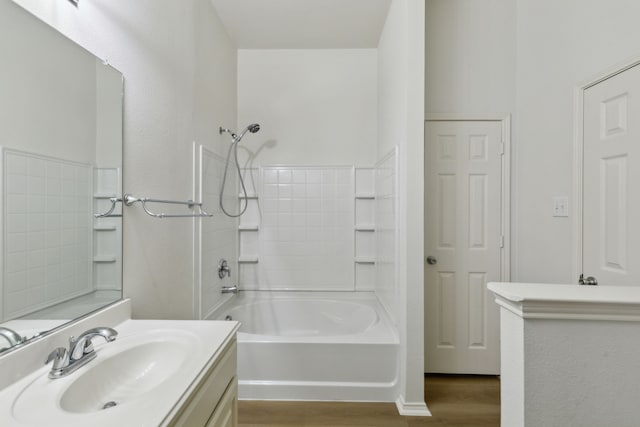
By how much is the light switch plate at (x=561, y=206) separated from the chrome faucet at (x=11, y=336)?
2584mm

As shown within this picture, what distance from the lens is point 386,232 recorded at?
2.32m

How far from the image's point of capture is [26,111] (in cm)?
89

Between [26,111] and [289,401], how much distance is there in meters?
1.97

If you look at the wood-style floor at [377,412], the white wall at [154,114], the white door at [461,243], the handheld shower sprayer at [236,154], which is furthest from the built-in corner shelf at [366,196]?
the wood-style floor at [377,412]

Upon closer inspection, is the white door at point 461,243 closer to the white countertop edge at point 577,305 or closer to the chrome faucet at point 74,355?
the white countertop edge at point 577,305

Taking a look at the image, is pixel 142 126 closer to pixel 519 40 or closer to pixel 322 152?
pixel 322 152

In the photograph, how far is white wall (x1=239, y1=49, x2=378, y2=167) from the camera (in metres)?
2.84

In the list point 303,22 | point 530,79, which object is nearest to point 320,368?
point 530,79

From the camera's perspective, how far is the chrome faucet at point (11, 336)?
82 centimetres

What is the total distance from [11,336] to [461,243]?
7.87ft

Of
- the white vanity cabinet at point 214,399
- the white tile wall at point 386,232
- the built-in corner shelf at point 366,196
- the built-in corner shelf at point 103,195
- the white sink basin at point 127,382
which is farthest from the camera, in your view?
the built-in corner shelf at point 366,196

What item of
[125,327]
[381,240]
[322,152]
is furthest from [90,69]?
[381,240]

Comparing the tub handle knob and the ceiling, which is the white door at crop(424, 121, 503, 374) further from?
the tub handle knob

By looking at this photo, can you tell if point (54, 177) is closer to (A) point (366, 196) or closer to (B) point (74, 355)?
(B) point (74, 355)
